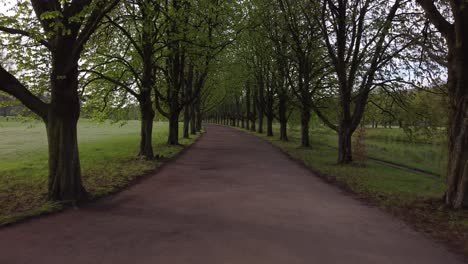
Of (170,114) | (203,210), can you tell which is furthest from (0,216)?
(170,114)

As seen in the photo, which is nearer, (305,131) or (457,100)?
(457,100)

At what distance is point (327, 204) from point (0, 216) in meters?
7.12

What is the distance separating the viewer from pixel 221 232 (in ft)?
19.7

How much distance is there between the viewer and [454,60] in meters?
8.43

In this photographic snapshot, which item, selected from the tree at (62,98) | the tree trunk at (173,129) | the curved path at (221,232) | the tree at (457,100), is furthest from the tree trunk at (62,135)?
the tree trunk at (173,129)

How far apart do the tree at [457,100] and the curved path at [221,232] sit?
→ 1.94 meters

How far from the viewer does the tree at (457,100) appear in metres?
7.99

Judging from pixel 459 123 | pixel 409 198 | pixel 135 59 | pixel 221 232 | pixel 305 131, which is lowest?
pixel 409 198

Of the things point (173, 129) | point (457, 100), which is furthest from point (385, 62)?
point (173, 129)

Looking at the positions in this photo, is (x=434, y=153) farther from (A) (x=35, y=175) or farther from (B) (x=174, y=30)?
(A) (x=35, y=175)

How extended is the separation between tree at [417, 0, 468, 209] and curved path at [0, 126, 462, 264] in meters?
1.94

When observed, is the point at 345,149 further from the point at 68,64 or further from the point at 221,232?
the point at 68,64

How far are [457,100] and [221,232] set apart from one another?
21.3ft

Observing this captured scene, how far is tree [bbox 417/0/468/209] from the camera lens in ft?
26.2
